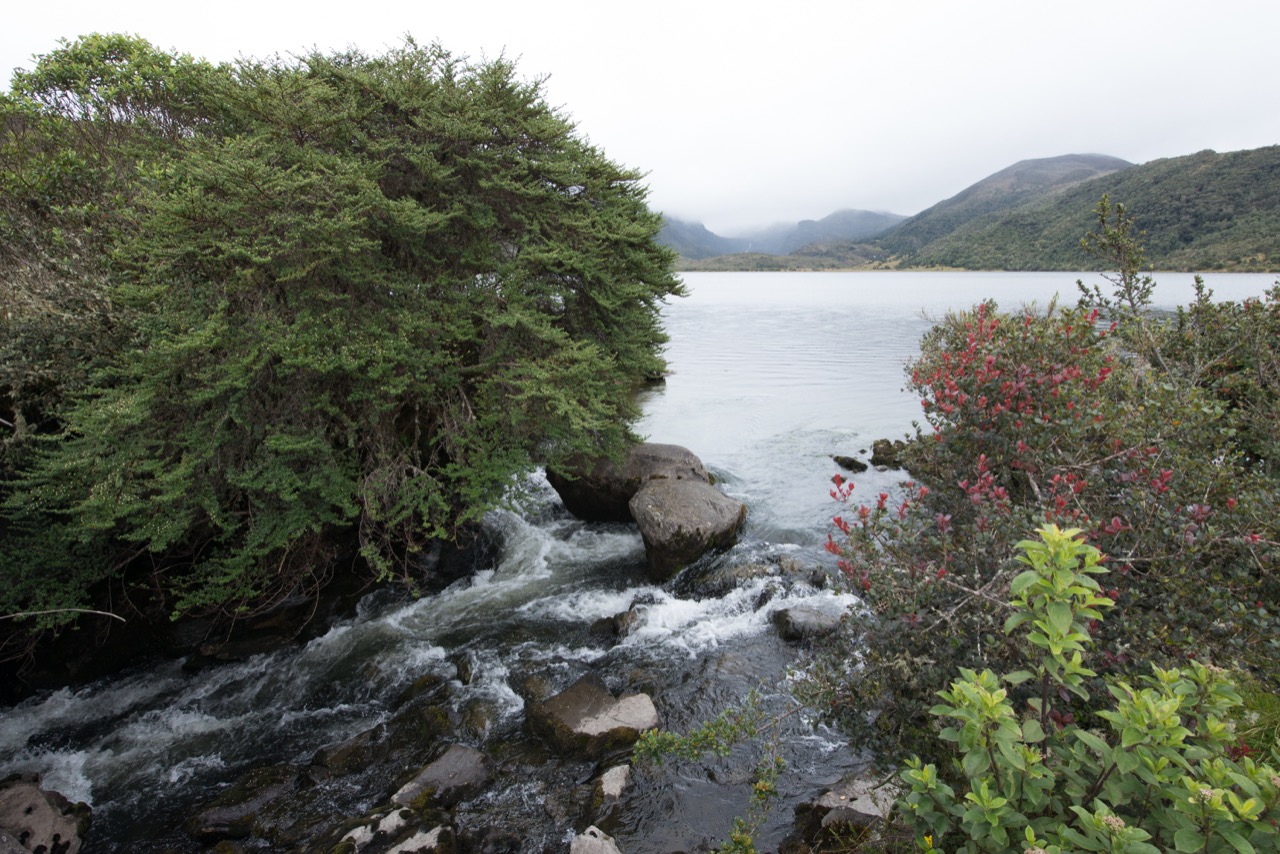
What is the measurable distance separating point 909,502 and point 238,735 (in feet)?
31.9

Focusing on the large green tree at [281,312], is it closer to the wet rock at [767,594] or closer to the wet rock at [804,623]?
the wet rock at [767,594]

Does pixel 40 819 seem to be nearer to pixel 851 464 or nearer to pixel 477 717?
pixel 477 717

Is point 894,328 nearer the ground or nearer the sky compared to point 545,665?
nearer the sky

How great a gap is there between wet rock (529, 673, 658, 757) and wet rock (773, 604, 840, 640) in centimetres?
295

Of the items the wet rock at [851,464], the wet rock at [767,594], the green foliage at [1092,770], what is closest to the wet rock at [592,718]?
the wet rock at [767,594]

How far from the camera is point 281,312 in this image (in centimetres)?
962

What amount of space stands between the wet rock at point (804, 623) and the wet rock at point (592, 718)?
295cm

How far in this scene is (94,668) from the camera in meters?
9.33

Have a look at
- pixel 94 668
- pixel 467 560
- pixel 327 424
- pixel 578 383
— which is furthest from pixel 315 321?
pixel 94 668

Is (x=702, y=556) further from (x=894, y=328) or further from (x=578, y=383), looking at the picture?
(x=894, y=328)

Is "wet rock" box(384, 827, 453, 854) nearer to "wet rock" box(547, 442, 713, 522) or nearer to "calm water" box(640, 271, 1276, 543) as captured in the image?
"wet rock" box(547, 442, 713, 522)

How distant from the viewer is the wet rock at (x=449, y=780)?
673 cm

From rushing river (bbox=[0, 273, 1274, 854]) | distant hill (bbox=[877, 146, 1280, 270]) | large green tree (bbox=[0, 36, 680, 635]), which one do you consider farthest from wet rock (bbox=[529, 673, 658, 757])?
distant hill (bbox=[877, 146, 1280, 270])

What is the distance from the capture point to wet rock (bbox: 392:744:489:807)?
673cm
